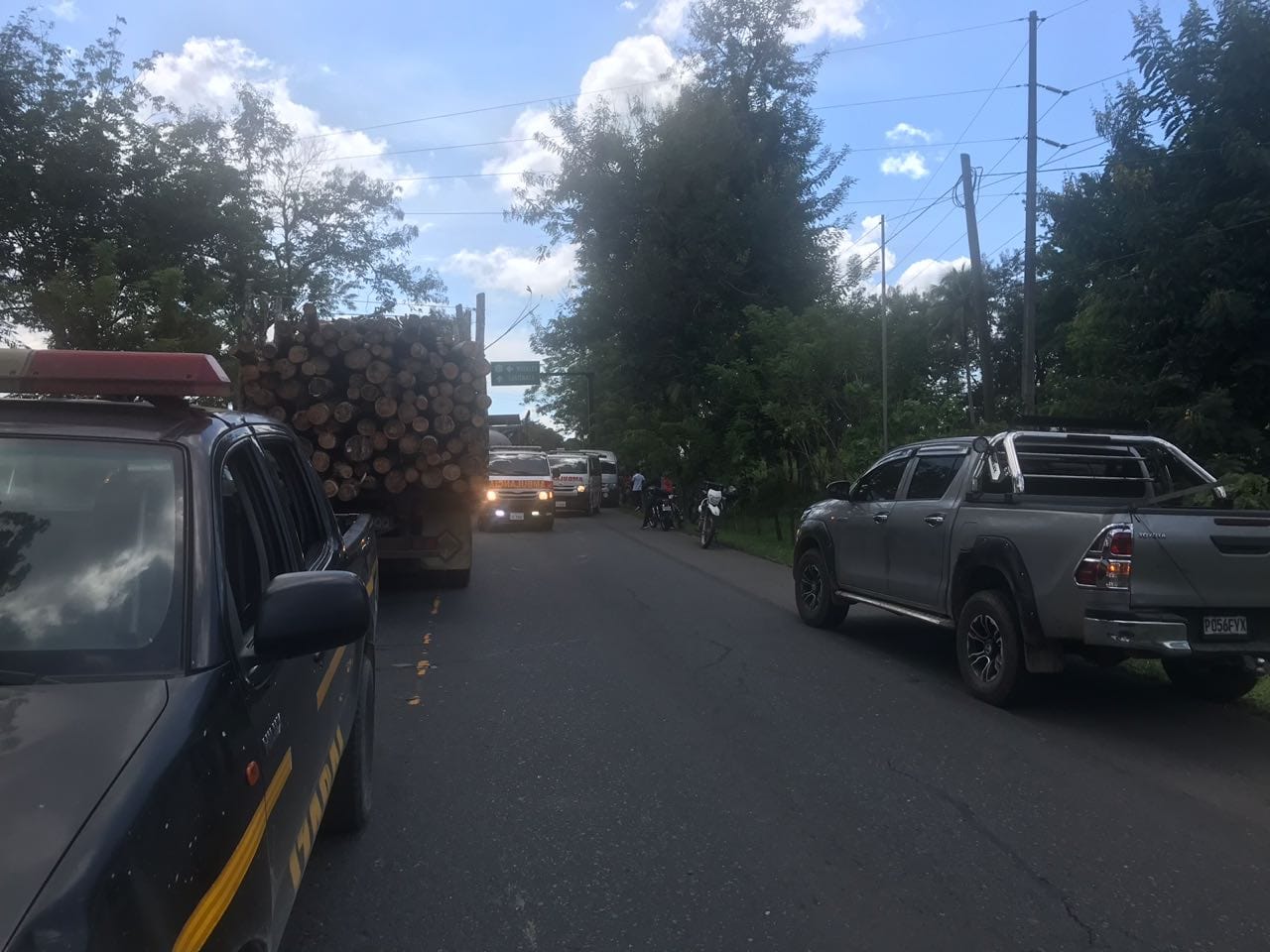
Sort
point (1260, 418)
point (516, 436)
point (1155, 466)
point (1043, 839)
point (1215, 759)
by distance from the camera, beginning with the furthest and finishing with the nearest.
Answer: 1. point (516, 436)
2. point (1260, 418)
3. point (1155, 466)
4. point (1215, 759)
5. point (1043, 839)

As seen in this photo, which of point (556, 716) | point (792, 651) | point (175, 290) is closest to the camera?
point (556, 716)

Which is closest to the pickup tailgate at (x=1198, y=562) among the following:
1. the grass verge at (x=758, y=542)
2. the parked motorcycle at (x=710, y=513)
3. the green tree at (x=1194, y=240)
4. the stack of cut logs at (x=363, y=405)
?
the green tree at (x=1194, y=240)

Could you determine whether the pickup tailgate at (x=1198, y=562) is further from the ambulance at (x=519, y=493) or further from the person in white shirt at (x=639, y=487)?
the person in white shirt at (x=639, y=487)

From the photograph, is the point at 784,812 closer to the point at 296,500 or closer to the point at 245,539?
the point at 296,500

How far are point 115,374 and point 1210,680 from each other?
7227mm

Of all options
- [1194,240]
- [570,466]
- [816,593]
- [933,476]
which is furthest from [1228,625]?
[570,466]

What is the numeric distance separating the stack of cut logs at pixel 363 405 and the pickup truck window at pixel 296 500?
25.0ft

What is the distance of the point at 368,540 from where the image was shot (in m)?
6.64

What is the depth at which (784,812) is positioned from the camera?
5.29 m

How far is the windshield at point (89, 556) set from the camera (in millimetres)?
2621

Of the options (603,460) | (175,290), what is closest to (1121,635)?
(175,290)

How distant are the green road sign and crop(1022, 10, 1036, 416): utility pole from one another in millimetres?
29821

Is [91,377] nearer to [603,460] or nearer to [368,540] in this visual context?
[368,540]

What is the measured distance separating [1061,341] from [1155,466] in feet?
116
